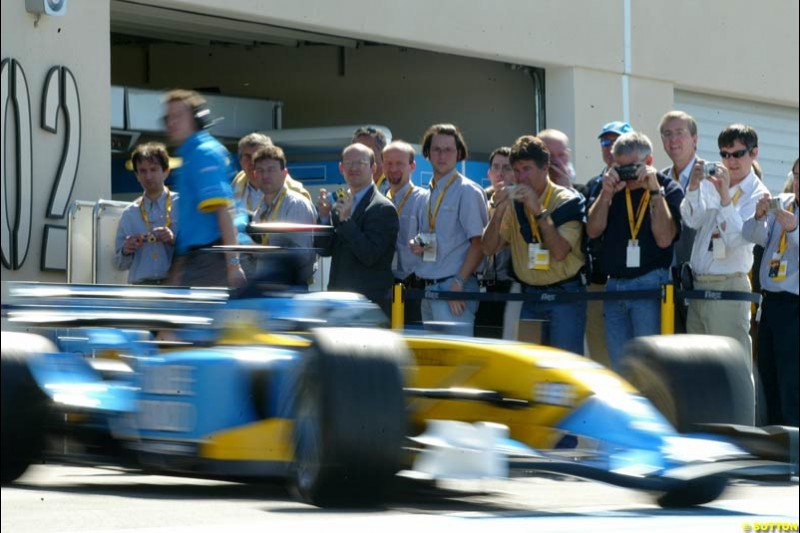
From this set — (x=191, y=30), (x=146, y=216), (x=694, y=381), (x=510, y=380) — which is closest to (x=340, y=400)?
(x=510, y=380)

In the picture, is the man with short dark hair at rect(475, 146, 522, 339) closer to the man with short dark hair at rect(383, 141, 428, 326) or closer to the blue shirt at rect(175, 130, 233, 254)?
the man with short dark hair at rect(383, 141, 428, 326)

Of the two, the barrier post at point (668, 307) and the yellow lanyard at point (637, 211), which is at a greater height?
the yellow lanyard at point (637, 211)

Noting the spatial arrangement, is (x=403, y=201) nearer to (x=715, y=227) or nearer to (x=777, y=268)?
(x=715, y=227)

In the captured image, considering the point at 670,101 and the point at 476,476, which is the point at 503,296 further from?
the point at 670,101

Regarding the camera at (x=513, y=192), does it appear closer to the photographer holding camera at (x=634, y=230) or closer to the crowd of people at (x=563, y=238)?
the crowd of people at (x=563, y=238)

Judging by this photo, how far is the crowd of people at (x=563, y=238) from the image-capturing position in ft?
30.6

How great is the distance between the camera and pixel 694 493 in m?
5.87

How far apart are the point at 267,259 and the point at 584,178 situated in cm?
935

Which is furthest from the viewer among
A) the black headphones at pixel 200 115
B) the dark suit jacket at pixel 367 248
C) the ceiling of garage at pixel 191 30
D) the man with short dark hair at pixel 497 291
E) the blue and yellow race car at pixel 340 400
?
the ceiling of garage at pixel 191 30

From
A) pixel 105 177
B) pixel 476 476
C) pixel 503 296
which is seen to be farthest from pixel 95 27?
pixel 476 476

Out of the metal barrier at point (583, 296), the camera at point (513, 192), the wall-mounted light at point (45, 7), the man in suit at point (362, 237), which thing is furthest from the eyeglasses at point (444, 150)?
the wall-mounted light at point (45, 7)

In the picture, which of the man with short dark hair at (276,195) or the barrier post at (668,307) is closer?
the barrier post at (668,307)

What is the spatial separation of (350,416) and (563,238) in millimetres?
4248

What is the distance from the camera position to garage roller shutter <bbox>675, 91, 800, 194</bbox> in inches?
676
